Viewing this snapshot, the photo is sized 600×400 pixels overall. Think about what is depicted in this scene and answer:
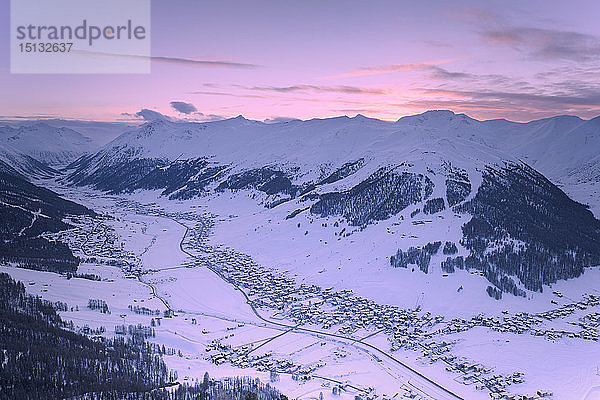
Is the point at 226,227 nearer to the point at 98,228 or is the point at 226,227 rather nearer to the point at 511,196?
the point at 98,228

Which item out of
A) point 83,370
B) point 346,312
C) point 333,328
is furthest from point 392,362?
point 83,370

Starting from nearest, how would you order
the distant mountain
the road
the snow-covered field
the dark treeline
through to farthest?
the dark treeline → the road → the snow-covered field → the distant mountain

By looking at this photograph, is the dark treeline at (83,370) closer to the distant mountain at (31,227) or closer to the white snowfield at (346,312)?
the white snowfield at (346,312)

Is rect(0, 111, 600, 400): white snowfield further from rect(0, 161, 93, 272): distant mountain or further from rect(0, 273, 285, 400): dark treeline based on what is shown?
rect(0, 161, 93, 272): distant mountain

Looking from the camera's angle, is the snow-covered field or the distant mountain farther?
the distant mountain

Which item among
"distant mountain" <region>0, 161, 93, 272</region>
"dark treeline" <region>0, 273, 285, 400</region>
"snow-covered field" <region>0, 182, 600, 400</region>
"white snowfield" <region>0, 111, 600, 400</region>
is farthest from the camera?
"distant mountain" <region>0, 161, 93, 272</region>

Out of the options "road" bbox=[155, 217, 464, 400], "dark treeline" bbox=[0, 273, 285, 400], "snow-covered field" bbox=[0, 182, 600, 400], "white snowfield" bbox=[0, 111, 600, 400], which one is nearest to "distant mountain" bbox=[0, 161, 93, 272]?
"white snowfield" bbox=[0, 111, 600, 400]

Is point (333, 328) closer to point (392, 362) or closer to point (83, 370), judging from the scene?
point (392, 362)

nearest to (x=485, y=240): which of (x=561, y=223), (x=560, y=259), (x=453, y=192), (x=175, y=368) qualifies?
(x=560, y=259)
